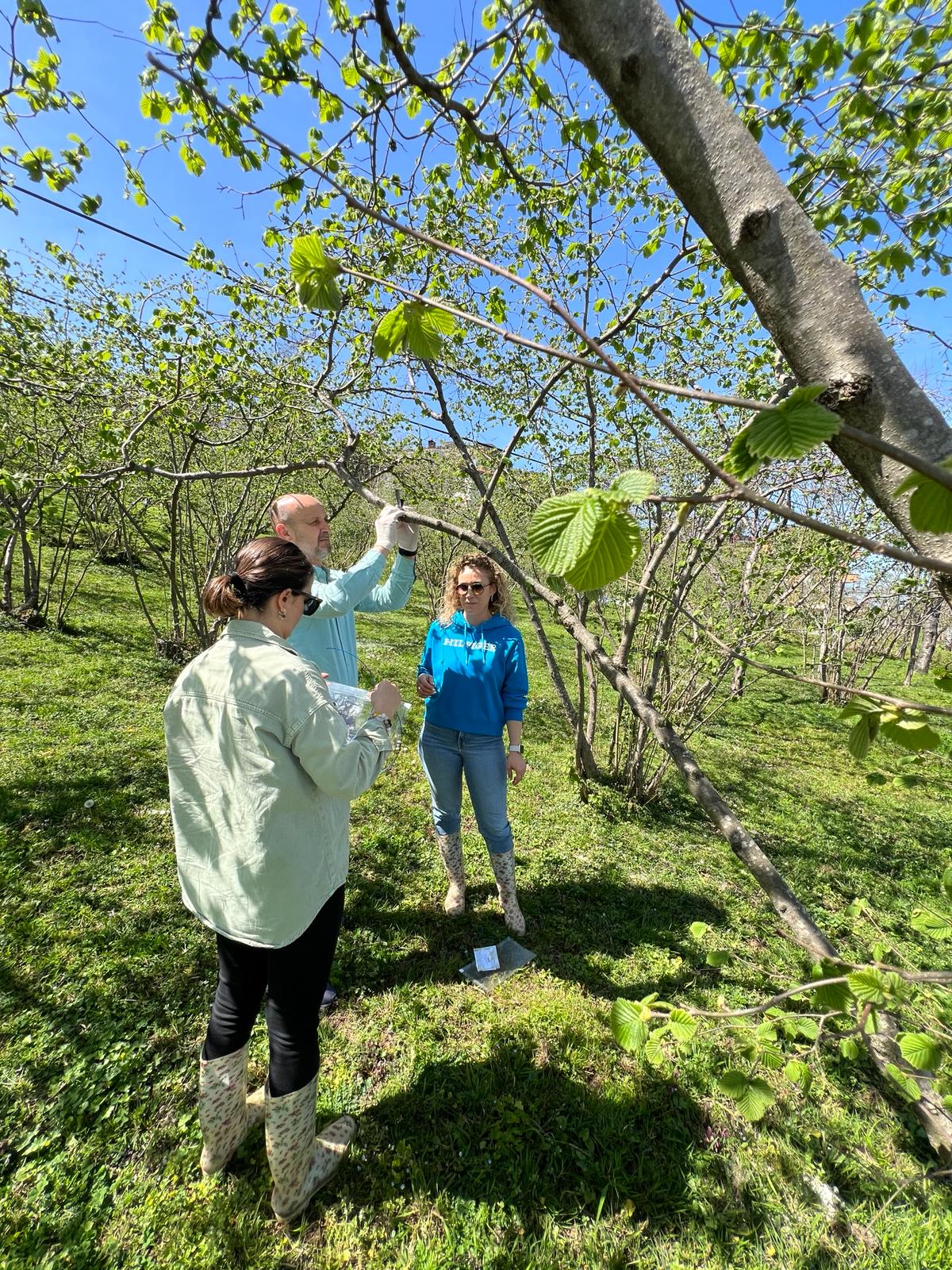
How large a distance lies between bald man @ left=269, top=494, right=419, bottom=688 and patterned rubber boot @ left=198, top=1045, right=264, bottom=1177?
148cm

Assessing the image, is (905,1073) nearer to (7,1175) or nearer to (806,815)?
(7,1175)

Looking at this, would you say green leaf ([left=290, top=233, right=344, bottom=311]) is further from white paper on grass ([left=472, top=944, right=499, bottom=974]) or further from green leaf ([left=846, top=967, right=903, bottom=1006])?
white paper on grass ([left=472, top=944, right=499, bottom=974])

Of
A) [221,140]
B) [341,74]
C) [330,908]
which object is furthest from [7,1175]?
[341,74]

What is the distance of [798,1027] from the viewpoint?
1.33 metres

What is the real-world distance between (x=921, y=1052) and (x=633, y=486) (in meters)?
1.52

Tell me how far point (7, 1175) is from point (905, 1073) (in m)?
3.15

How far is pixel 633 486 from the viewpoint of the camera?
0.81 metres

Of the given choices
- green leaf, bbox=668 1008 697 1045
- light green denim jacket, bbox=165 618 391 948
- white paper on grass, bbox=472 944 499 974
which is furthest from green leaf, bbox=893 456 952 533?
white paper on grass, bbox=472 944 499 974

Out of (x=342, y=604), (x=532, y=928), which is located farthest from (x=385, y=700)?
(x=532, y=928)

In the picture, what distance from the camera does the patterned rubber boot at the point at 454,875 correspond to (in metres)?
3.26

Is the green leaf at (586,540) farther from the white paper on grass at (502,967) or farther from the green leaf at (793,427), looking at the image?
the white paper on grass at (502,967)

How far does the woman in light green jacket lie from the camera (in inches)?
59.3

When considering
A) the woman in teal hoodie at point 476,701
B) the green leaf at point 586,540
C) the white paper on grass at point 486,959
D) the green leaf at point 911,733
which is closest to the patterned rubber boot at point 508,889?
the woman in teal hoodie at point 476,701

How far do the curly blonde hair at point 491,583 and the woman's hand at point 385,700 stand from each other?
1223mm
